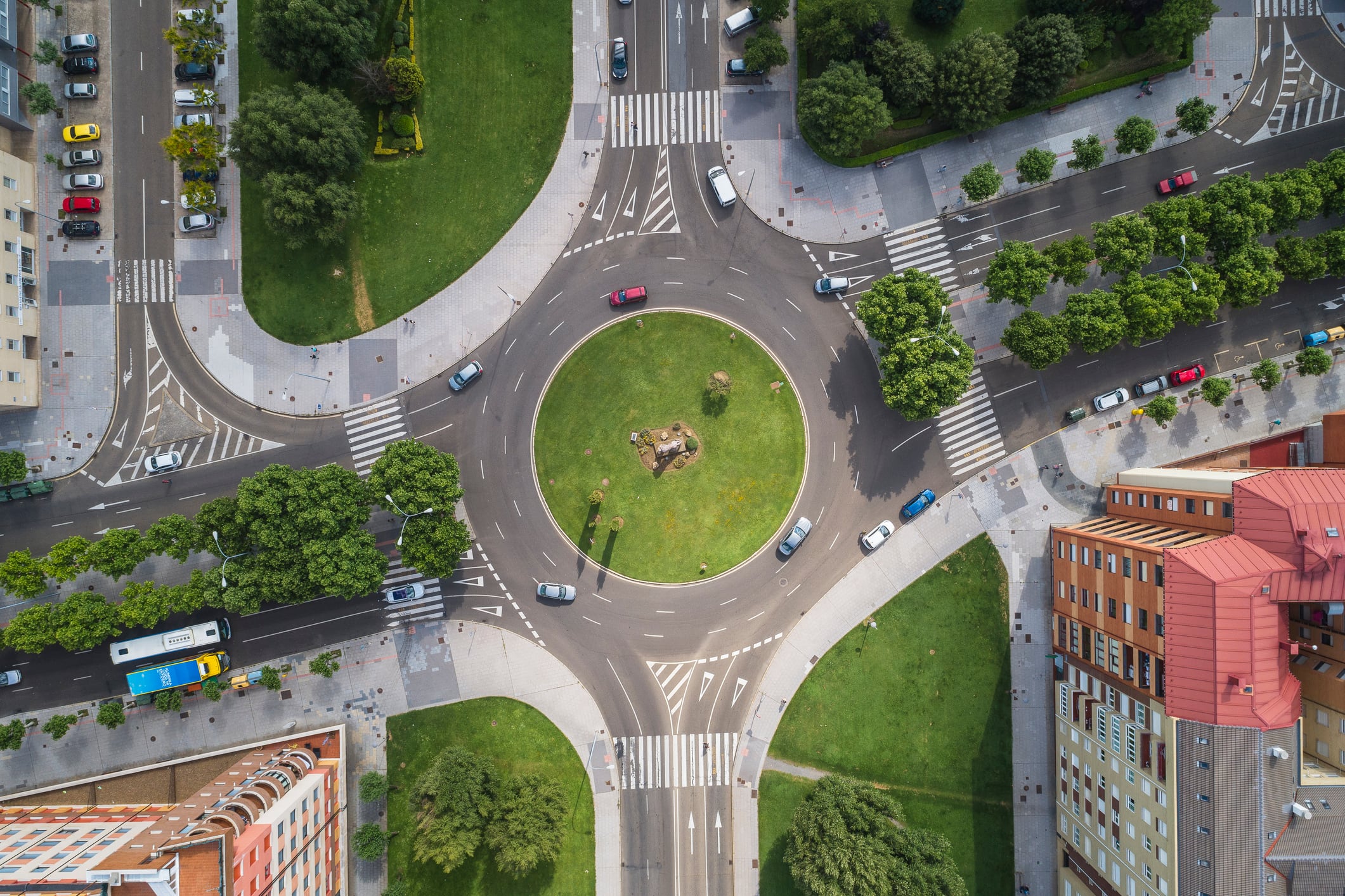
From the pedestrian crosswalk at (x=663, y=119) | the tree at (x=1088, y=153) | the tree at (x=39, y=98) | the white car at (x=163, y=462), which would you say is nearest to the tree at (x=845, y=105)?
the pedestrian crosswalk at (x=663, y=119)

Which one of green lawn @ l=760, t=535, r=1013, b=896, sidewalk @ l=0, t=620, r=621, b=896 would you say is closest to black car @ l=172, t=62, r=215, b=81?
sidewalk @ l=0, t=620, r=621, b=896

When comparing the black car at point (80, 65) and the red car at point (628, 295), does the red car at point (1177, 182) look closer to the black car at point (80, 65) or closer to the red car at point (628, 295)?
the red car at point (628, 295)

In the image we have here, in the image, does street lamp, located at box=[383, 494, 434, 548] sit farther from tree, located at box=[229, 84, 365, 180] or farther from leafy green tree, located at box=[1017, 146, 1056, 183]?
leafy green tree, located at box=[1017, 146, 1056, 183]

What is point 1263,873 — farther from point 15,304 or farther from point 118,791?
point 15,304

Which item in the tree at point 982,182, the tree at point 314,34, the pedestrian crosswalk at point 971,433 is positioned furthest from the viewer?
the pedestrian crosswalk at point 971,433

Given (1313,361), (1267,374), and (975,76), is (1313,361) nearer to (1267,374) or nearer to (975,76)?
(1267,374)

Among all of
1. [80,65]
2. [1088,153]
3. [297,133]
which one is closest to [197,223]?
[297,133]

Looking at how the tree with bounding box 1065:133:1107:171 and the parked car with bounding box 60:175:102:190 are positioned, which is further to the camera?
the parked car with bounding box 60:175:102:190
